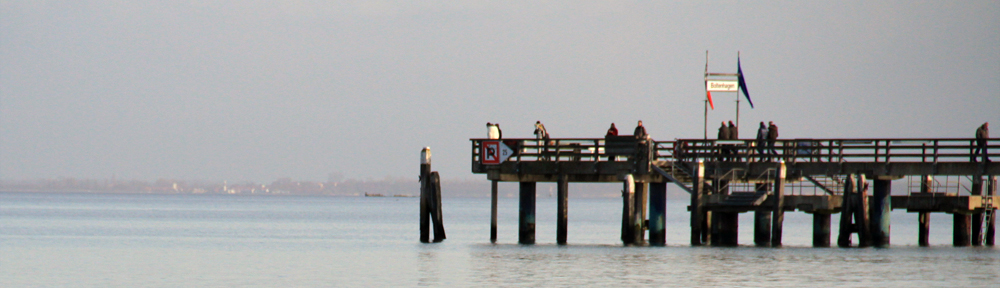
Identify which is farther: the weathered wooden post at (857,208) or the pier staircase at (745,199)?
the pier staircase at (745,199)

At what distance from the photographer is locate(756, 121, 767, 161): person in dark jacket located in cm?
3772

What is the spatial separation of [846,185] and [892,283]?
691 centimetres

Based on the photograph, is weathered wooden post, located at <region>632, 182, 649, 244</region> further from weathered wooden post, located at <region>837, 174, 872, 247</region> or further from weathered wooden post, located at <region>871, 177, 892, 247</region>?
weathered wooden post, located at <region>871, 177, 892, 247</region>

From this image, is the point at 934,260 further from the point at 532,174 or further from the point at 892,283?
the point at 532,174

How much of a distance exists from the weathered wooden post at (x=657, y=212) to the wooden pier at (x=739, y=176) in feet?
0.09

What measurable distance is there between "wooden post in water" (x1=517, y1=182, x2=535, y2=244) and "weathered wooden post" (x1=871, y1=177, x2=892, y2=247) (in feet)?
31.5

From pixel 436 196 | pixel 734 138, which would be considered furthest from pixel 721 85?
pixel 436 196

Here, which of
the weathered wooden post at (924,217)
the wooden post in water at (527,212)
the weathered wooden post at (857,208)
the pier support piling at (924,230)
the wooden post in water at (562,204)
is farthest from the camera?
the pier support piling at (924,230)

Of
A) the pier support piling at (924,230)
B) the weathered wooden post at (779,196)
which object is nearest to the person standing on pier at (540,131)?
the weathered wooden post at (779,196)

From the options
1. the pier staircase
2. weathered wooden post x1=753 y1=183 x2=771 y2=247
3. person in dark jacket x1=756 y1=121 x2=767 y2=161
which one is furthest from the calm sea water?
person in dark jacket x1=756 y1=121 x2=767 y2=161

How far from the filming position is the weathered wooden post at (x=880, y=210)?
122ft

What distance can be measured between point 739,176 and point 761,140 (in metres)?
1.32

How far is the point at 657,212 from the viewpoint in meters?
38.8

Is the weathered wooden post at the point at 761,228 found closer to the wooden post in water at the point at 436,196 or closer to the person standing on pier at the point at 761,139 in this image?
the person standing on pier at the point at 761,139
